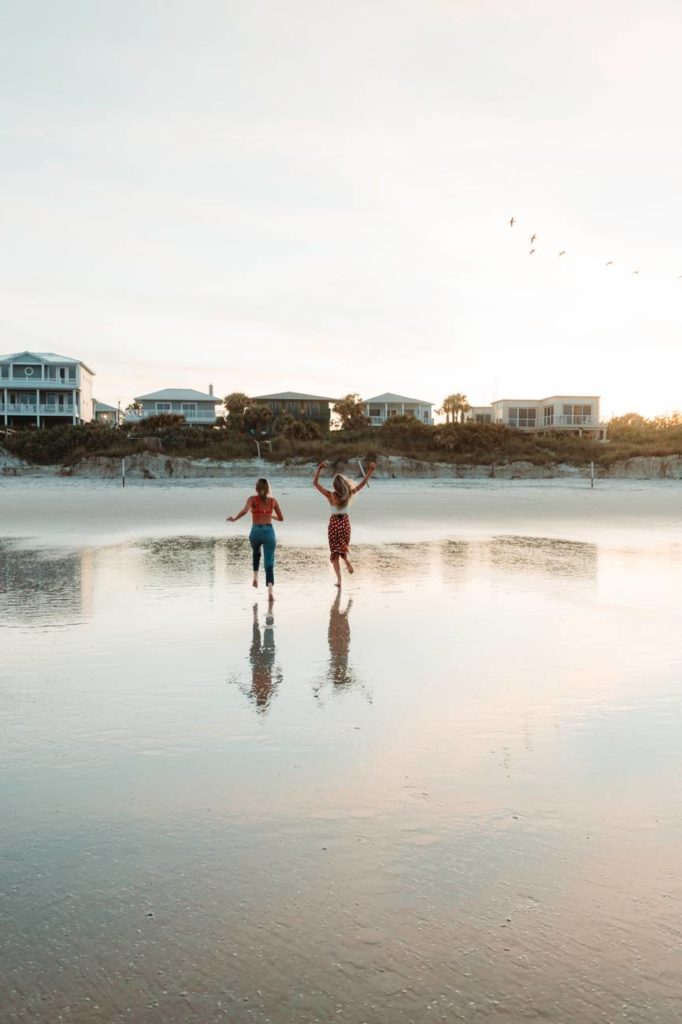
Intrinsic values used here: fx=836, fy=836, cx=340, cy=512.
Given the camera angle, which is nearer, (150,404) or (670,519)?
(670,519)

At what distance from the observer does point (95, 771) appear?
502 centimetres

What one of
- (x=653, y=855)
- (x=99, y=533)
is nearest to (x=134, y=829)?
(x=653, y=855)

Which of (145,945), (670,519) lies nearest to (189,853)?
A: (145,945)

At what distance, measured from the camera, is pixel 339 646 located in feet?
28.1

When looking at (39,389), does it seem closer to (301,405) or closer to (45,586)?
(301,405)

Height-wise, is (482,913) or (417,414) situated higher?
(417,414)

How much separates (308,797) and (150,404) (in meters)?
91.1

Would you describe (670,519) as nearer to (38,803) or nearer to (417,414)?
(38,803)

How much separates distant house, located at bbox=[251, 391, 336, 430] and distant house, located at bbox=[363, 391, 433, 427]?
588cm

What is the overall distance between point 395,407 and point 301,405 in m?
12.9

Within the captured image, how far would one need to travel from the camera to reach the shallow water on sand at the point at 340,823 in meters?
3.06

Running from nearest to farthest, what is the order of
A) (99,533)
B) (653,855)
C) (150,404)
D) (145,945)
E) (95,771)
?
(145,945), (653,855), (95,771), (99,533), (150,404)

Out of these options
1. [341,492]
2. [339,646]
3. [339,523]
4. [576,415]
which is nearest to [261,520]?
[339,523]

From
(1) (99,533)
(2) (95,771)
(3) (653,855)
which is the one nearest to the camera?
(3) (653,855)
